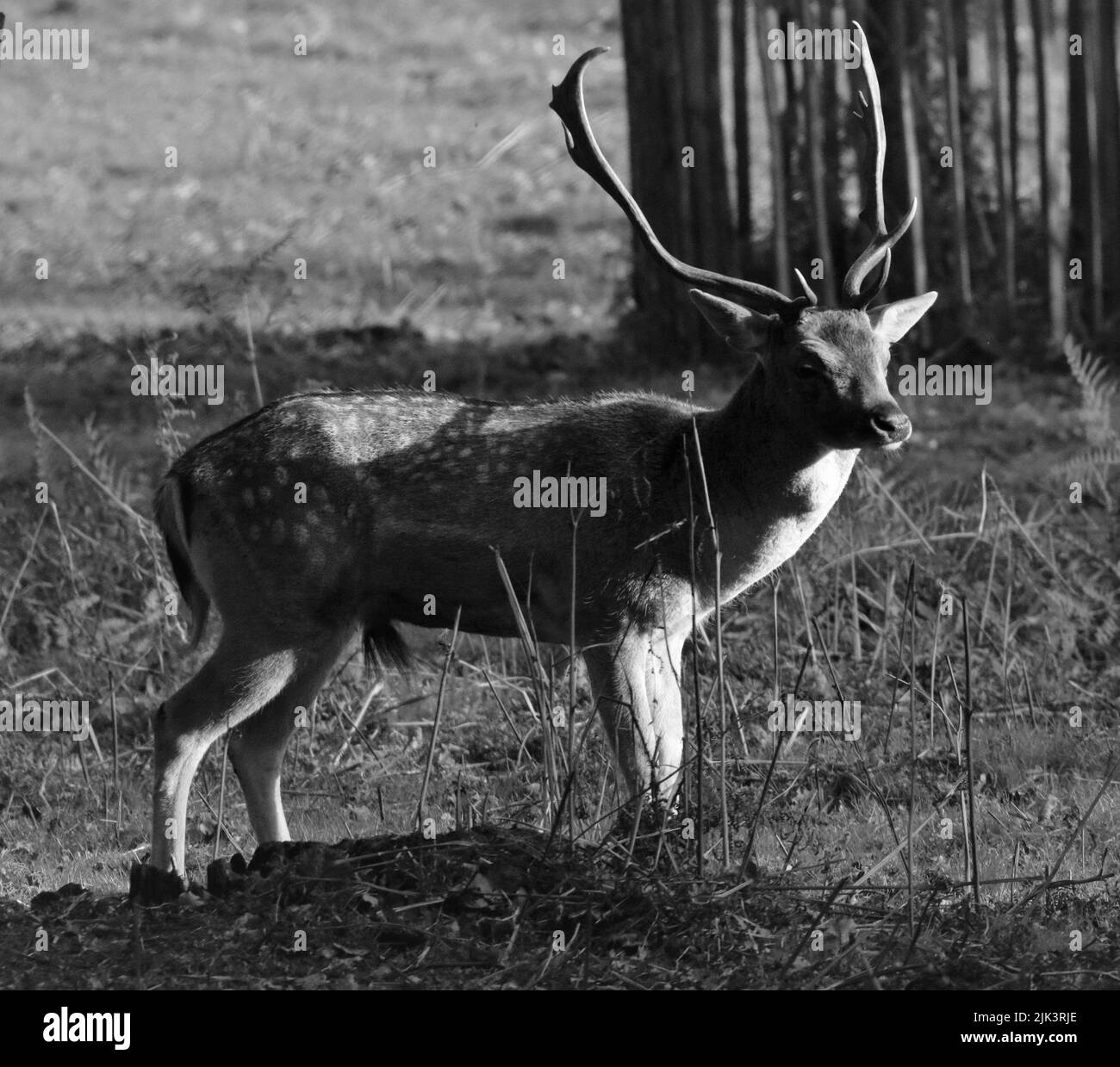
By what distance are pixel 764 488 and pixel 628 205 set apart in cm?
122

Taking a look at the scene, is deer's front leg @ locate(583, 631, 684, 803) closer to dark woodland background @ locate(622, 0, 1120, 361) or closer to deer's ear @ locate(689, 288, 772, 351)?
deer's ear @ locate(689, 288, 772, 351)

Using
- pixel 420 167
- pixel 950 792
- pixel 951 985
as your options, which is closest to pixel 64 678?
pixel 950 792

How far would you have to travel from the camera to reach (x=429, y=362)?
12812mm

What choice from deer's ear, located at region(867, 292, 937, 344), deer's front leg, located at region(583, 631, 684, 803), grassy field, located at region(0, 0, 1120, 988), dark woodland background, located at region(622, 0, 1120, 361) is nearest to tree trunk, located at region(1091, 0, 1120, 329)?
dark woodland background, located at region(622, 0, 1120, 361)

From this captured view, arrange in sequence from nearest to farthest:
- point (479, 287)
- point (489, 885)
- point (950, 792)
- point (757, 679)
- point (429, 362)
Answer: point (489, 885) < point (950, 792) < point (757, 679) < point (429, 362) < point (479, 287)

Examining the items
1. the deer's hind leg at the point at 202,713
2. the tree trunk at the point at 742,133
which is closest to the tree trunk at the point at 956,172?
the tree trunk at the point at 742,133

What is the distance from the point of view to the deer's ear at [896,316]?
24.1 feet

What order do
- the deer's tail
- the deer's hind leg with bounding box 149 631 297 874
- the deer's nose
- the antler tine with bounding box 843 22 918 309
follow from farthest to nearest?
1. the antler tine with bounding box 843 22 918 309
2. the deer's tail
3. the deer's hind leg with bounding box 149 631 297 874
4. the deer's nose

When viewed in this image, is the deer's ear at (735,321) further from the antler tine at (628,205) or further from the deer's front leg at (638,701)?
the deer's front leg at (638,701)

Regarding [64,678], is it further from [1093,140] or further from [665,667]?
[1093,140]

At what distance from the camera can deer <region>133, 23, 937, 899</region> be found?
6.94 metres

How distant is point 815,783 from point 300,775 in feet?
7.23

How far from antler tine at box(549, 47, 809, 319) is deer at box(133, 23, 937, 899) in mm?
13

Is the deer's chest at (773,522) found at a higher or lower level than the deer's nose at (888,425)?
lower
